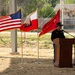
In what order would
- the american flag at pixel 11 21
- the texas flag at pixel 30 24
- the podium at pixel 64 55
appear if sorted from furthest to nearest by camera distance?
the american flag at pixel 11 21
the texas flag at pixel 30 24
the podium at pixel 64 55

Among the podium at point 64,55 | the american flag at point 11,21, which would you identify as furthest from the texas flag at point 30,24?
the podium at point 64,55

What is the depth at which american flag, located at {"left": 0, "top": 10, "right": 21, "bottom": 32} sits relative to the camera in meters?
17.8

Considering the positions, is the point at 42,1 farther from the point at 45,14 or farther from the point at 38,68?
the point at 38,68

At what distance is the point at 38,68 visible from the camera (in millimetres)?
15070

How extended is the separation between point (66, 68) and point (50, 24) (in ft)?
10.7

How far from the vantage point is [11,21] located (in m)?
17.9

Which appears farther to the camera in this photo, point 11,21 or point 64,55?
point 11,21

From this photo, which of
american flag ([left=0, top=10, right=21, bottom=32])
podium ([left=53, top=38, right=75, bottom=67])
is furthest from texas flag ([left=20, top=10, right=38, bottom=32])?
podium ([left=53, top=38, right=75, bottom=67])

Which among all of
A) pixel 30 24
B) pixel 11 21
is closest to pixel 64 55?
pixel 30 24

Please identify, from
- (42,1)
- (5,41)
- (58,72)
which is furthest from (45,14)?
(58,72)

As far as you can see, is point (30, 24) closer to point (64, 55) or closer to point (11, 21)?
point (11, 21)

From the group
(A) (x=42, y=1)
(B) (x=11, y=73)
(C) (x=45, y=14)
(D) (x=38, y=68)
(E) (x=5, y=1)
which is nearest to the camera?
(B) (x=11, y=73)

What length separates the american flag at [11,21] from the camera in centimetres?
1778

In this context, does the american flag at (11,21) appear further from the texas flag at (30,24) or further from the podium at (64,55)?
the podium at (64,55)
